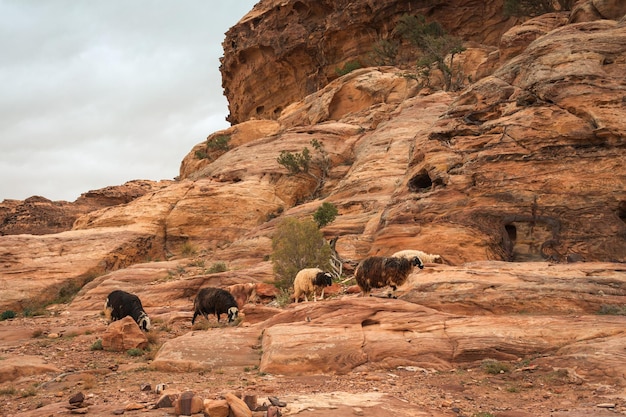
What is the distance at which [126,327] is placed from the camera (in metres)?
13.6

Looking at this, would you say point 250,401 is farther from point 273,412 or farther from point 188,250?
point 188,250

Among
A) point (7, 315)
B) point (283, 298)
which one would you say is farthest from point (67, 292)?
point (283, 298)

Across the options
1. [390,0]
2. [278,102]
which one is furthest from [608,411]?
[278,102]

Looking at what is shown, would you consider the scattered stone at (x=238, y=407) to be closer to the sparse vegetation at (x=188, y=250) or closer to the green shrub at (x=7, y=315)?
the green shrub at (x=7, y=315)

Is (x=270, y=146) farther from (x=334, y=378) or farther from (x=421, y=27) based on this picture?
(x=334, y=378)

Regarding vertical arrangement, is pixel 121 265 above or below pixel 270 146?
below

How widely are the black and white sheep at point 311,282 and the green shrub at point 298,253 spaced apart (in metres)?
4.29

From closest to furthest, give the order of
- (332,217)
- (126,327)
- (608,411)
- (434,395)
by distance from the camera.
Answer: (608,411) → (434,395) → (126,327) → (332,217)

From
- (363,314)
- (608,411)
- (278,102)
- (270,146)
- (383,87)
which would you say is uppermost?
(278,102)

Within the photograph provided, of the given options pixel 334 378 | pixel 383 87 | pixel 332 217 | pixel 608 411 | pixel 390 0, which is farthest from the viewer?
pixel 390 0

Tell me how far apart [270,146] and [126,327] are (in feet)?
104

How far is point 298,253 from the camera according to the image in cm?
2200

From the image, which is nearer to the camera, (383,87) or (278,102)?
(383,87)

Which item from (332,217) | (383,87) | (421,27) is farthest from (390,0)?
(332,217)
